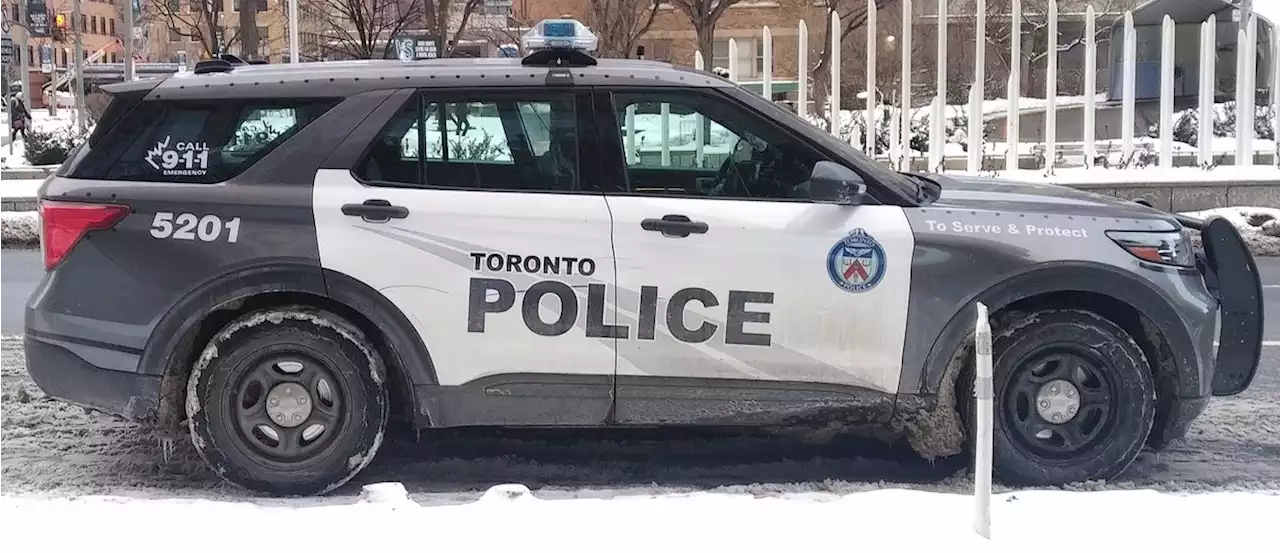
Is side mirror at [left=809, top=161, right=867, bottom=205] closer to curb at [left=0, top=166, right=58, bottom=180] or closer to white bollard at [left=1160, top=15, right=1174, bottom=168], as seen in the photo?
white bollard at [left=1160, top=15, right=1174, bottom=168]

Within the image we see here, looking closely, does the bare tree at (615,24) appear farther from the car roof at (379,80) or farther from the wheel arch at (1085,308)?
the wheel arch at (1085,308)

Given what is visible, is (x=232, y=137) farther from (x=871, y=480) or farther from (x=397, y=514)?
(x=871, y=480)

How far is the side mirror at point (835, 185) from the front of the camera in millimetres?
4504

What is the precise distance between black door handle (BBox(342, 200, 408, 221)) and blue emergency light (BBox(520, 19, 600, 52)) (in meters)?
0.90

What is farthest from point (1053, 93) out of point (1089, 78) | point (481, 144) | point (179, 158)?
point (179, 158)

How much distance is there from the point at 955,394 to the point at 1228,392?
1211 mm

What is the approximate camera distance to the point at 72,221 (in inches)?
182

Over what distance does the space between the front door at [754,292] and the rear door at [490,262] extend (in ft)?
0.49

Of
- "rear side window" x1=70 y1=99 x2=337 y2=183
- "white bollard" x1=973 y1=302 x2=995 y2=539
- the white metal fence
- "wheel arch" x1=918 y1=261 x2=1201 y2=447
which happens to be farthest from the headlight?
the white metal fence

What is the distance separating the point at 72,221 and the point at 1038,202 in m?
3.72

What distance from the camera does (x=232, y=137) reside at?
472 centimetres

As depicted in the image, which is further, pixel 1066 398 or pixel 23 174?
pixel 23 174

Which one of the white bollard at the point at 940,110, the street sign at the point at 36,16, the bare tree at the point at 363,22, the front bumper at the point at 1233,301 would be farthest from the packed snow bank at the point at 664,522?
the street sign at the point at 36,16

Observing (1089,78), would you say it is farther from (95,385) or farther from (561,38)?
(95,385)
